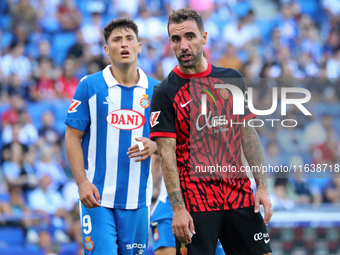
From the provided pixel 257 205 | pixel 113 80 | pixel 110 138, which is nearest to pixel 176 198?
pixel 257 205

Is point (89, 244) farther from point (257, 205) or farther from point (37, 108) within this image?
point (37, 108)

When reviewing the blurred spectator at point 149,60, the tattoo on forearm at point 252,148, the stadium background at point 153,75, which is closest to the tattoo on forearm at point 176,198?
the tattoo on forearm at point 252,148

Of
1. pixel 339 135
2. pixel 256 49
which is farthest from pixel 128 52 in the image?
pixel 256 49

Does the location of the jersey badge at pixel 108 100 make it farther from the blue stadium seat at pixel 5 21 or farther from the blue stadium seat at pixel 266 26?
the blue stadium seat at pixel 266 26

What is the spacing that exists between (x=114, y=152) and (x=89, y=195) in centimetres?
51

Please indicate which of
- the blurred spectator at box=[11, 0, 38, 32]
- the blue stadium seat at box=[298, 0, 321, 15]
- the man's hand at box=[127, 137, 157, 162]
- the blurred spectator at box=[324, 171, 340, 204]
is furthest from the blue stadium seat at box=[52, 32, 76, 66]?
the man's hand at box=[127, 137, 157, 162]

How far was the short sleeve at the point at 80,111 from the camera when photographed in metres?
5.54

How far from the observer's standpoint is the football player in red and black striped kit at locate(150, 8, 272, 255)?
4645 millimetres

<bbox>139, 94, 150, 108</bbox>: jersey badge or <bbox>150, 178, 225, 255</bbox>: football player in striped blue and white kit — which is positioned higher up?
<bbox>139, 94, 150, 108</bbox>: jersey badge

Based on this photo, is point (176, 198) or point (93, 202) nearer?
point (176, 198)

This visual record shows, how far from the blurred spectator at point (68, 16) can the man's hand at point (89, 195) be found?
10157mm

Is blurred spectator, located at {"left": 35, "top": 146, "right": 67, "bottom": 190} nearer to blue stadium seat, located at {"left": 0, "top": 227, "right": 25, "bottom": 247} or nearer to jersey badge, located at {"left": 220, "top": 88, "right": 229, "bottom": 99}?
blue stadium seat, located at {"left": 0, "top": 227, "right": 25, "bottom": 247}

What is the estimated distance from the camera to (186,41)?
15.5 ft

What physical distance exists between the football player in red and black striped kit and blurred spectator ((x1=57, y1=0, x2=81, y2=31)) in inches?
418
